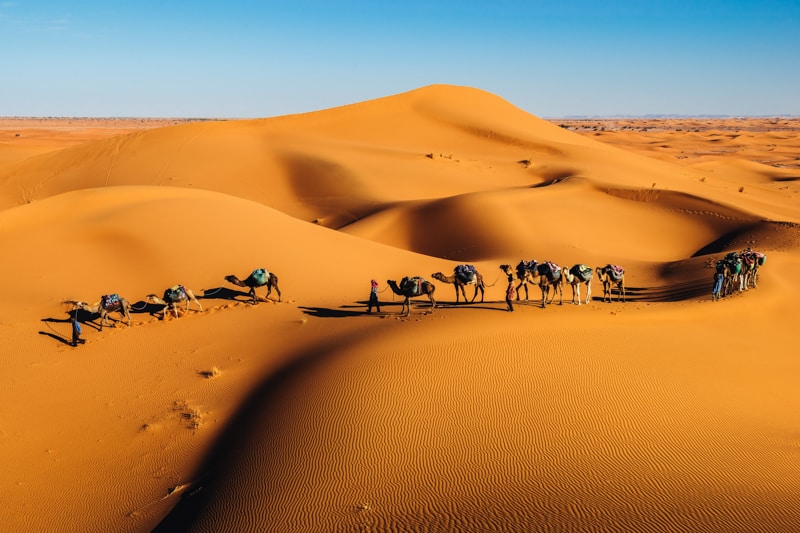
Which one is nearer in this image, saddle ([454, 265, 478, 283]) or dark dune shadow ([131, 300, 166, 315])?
saddle ([454, 265, 478, 283])

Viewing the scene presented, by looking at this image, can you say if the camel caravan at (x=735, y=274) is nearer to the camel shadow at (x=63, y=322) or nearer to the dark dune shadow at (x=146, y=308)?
the dark dune shadow at (x=146, y=308)

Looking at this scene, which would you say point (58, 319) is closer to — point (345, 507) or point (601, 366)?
point (345, 507)

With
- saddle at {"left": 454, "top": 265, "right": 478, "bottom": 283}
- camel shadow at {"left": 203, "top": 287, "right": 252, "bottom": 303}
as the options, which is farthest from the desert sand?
saddle at {"left": 454, "top": 265, "right": 478, "bottom": 283}

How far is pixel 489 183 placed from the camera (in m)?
43.0

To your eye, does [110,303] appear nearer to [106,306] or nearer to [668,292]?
[106,306]

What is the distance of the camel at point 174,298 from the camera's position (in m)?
15.8

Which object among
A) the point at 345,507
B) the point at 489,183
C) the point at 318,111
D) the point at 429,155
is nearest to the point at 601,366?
the point at 345,507

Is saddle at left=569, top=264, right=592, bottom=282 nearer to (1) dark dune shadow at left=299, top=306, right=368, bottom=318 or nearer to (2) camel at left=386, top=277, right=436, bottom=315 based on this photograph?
(2) camel at left=386, top=277, right=436, bottom=315

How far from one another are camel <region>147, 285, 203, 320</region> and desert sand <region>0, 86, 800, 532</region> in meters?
0.32

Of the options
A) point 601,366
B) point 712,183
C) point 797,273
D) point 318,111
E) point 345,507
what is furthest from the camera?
point 318,111

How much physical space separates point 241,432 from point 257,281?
706 centimetres

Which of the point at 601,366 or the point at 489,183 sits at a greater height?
the point at 489,183

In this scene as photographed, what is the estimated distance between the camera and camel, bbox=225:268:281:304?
16781 mm

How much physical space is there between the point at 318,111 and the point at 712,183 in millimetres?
36443
